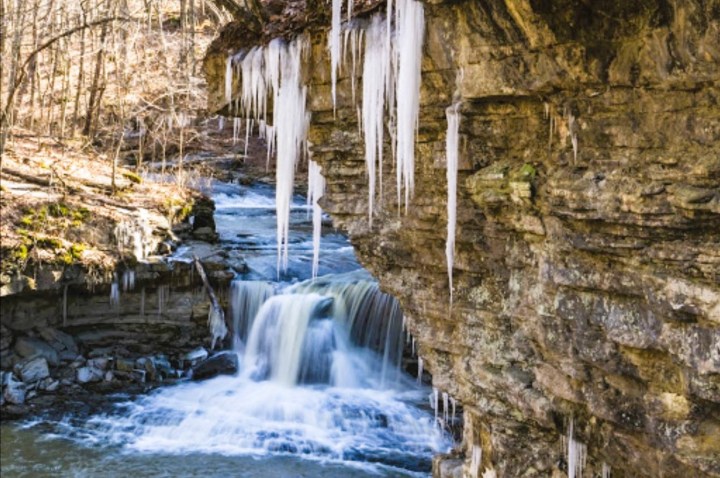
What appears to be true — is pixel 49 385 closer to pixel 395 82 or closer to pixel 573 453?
pixel 395 82

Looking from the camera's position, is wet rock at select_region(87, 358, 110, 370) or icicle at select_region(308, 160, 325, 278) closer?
icicle at select_region(308, 160, 325, 278)

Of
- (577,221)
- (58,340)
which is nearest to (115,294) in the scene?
(58,340)

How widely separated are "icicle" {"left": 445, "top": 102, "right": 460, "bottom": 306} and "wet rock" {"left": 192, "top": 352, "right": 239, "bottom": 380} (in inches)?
316

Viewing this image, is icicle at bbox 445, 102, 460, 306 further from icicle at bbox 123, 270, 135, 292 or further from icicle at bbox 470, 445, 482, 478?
icicle at bbox 123, 270, 135, 292

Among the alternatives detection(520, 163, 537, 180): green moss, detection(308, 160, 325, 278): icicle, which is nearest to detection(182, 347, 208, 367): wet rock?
detection(308, 160, 325, 278): icicle

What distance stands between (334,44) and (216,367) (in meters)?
8.54

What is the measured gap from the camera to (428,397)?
12273 mm

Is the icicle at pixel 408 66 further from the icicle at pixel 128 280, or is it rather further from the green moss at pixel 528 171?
the icicle at pixel 128 280

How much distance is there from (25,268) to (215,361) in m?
3.45

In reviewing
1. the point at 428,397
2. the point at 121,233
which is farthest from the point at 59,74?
the point at 428,397

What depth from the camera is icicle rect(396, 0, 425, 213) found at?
5.36 meters

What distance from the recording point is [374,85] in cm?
609

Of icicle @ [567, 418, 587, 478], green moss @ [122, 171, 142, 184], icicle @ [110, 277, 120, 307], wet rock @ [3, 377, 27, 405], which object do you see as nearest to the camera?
icicle @ [567, 418, 587, 478]

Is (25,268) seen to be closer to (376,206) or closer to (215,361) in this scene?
(215,361)
